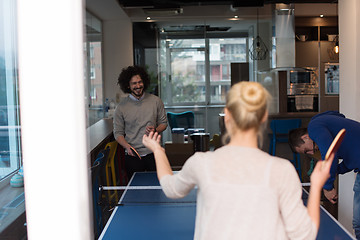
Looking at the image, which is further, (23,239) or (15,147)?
(15,147)

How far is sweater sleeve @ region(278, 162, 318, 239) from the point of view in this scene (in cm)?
153

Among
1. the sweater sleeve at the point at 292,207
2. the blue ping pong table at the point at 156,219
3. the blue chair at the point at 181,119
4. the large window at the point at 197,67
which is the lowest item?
the blue ping pong table at the point at 156,219

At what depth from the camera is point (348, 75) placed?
4.24m

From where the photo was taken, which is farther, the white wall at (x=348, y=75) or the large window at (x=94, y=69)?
the large window at (x=94, y=69)

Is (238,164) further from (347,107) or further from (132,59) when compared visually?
(132,59)

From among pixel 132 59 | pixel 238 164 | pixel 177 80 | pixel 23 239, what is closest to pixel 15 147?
pixel 23 239

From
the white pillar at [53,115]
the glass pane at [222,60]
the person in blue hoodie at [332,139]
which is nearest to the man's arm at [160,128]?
the person in blue hoodie at [332,139]

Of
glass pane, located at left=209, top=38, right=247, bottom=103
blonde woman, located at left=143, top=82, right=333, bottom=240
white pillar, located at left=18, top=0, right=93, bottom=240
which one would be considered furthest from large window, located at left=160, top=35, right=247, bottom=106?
blonde woman, located at left=143, top=82, right=333, bottom=240

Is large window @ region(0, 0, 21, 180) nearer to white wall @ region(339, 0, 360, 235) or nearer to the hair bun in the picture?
the hair bun

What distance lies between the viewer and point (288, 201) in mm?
1537

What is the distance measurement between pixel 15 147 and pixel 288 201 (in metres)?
2.91

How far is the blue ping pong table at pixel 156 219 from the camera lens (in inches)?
101

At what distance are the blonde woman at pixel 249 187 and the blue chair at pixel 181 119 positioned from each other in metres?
7.19

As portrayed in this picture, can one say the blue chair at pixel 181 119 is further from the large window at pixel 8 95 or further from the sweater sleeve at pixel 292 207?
the sweater sleeve at pixel 292 207
